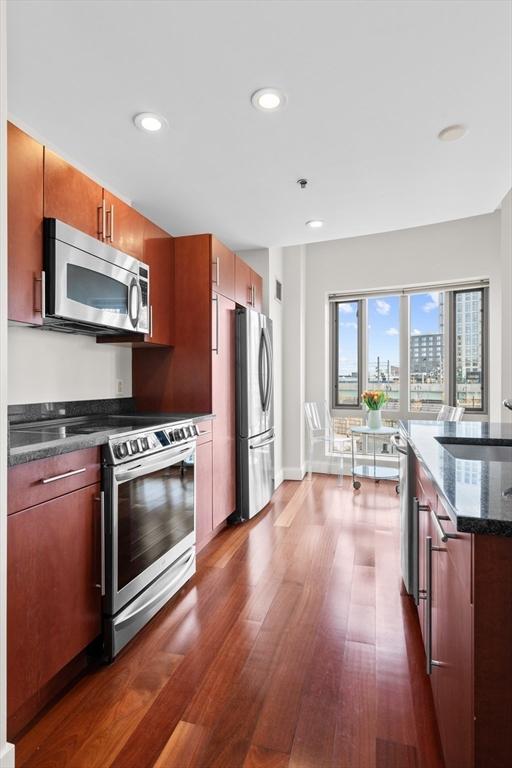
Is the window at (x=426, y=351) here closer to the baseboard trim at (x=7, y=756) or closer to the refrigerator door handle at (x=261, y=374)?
the refrigerator door handle at (x=261, y=374)

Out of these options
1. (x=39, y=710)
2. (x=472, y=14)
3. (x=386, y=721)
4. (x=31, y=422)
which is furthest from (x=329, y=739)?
(x=472, y=14)

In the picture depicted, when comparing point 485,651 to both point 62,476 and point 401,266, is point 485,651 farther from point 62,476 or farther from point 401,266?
point 401,266

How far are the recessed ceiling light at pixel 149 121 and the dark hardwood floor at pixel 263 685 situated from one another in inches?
99.1

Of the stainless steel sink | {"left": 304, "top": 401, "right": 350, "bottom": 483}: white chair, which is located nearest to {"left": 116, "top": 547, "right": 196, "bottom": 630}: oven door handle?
the stainless steel sink

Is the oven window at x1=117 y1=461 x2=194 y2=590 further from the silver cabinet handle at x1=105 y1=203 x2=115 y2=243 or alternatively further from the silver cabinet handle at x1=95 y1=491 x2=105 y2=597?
the silver cabinet handle at x1=105 y1=203 x2=115 y2=243

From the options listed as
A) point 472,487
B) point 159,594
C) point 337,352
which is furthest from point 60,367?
point 337,352

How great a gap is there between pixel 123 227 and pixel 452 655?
246cm

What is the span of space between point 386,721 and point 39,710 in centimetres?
122

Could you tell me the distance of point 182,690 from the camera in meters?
1.56

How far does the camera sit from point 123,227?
2398 millimetres

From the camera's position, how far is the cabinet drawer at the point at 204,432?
2752 mm

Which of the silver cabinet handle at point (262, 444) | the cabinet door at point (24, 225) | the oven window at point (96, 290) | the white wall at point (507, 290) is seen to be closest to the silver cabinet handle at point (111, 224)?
the oven window at point (96, 290)

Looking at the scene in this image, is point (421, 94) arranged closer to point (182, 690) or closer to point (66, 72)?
point (66, 72)

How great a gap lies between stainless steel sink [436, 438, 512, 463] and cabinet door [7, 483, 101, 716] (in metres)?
1.56
